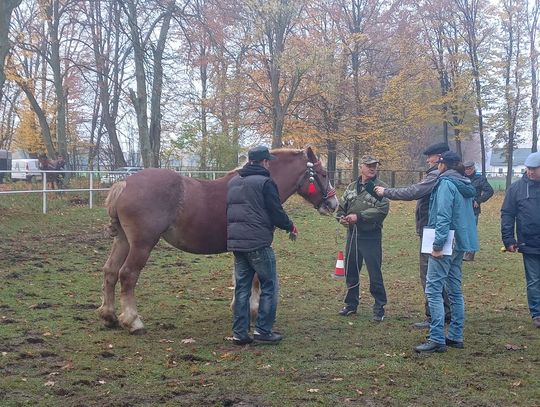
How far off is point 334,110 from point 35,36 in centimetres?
1788

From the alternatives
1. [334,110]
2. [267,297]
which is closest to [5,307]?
[267,297]

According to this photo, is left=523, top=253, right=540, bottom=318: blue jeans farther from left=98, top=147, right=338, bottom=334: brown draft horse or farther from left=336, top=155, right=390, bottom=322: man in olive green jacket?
left=98, top=147, right=338, bottom=334: brown draft horse

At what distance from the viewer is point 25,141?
36125mm

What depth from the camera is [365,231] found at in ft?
23.0

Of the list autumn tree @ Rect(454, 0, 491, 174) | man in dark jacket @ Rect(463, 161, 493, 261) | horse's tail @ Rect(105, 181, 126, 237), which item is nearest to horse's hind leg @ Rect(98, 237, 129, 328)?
horse's tail @ Rect(105, 181, 126, 237)

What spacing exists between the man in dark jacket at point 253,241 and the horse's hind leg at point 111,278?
1342mm

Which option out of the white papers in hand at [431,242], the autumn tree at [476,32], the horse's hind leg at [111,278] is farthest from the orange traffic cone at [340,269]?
the autumn tree at [476,32]

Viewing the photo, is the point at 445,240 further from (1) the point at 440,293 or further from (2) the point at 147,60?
(2) the point at 147,60

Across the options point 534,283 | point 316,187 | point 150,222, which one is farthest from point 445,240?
point 150,222

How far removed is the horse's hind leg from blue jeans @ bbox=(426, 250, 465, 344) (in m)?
3.21

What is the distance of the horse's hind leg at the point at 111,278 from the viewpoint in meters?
6.25

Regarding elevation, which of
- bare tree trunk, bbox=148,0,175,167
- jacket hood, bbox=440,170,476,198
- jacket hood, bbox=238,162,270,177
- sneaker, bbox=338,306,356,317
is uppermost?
bare tree trunk, bbox=148,0,175,167

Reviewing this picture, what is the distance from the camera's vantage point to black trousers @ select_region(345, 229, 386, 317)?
695cm

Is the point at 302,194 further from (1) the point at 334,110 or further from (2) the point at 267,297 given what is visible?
(1) the point at 334,110
